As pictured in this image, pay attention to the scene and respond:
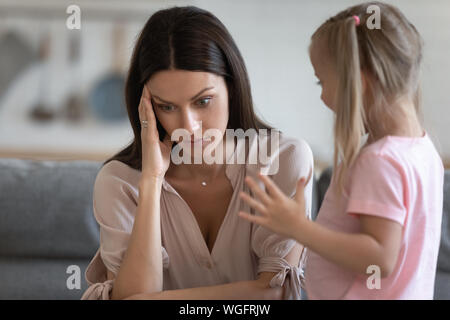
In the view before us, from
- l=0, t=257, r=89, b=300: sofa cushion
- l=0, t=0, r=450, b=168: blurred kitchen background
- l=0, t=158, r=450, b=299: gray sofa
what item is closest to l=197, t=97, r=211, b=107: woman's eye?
l=0, t=158, r=450, b=299: gray sofa

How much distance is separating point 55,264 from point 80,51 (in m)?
1.62

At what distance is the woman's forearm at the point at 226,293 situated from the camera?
1167mm

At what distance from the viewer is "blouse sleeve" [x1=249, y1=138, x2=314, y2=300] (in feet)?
3.98

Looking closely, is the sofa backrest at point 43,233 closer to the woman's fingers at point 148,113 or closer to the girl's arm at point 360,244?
the woman's fingers at point 148,113

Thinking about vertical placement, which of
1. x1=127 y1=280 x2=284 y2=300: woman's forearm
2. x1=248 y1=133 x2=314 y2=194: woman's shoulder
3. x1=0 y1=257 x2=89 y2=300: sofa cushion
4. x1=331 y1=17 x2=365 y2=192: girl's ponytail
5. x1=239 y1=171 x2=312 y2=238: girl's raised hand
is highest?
x1=331 y1=17 x2=365 y2=192: girl's ponytail

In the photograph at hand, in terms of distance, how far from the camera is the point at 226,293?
46.3 inches

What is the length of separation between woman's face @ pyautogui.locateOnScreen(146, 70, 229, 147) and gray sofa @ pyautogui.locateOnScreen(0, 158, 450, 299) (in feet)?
2.39

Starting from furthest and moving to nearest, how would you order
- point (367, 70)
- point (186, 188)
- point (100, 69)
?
1. point (100, 69)
2. point (186, 188)
3. point (367, 70)

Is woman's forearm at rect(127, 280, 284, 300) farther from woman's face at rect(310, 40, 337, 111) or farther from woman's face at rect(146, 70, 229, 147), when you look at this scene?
woman's face at rect(310, 40, 337, 111)

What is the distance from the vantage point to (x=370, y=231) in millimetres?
850

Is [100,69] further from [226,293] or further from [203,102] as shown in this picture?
[226,293]

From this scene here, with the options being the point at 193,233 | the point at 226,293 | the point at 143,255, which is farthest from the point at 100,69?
the point at 226,293

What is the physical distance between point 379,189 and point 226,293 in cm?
48
